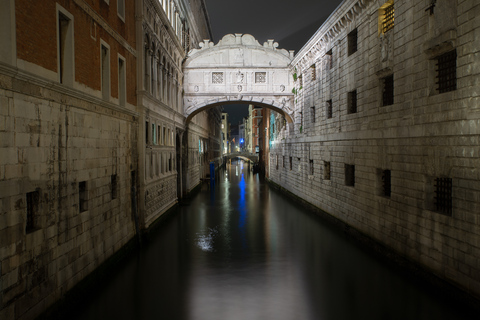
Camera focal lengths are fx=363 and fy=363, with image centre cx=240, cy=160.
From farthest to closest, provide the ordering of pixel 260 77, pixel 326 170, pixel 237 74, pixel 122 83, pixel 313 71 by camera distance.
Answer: pixel 260 77 < pixel 237 74 < pixel 313 71 < pixel 326 170 < pixel 122 83

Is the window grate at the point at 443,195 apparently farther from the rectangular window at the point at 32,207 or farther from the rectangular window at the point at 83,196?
the rectangular window at the point at 32,207

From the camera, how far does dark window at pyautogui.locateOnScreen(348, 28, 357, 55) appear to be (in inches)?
528

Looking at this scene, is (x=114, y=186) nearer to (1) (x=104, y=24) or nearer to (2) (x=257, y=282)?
(1) (x=104, y=24)

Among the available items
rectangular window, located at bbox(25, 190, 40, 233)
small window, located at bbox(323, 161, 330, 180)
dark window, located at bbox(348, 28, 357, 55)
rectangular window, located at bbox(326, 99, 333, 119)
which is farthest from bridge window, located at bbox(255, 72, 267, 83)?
rectangular window, located at bbox(25, 190, 40, 233)

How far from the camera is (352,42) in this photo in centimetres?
1356

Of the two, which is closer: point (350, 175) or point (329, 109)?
point (350, 175)

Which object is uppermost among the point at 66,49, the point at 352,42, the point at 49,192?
the point at 352,42

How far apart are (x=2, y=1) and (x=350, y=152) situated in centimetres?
1122

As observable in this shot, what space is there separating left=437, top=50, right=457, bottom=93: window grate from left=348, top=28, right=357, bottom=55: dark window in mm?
5503

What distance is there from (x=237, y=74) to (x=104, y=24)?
13.7 metres

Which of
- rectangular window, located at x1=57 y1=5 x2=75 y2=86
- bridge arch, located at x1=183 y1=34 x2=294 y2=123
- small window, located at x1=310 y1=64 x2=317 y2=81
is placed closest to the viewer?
rectangular window, located at x1=57 y1=5 x2=75 y2=86

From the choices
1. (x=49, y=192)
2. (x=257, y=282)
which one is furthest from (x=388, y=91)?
(x=49, y=192)

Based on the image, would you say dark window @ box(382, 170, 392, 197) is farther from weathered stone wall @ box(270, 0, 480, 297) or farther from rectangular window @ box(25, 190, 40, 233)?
rectangular window @ box(25, 190, 40, 233)

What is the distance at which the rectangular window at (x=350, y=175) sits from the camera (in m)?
13.5
